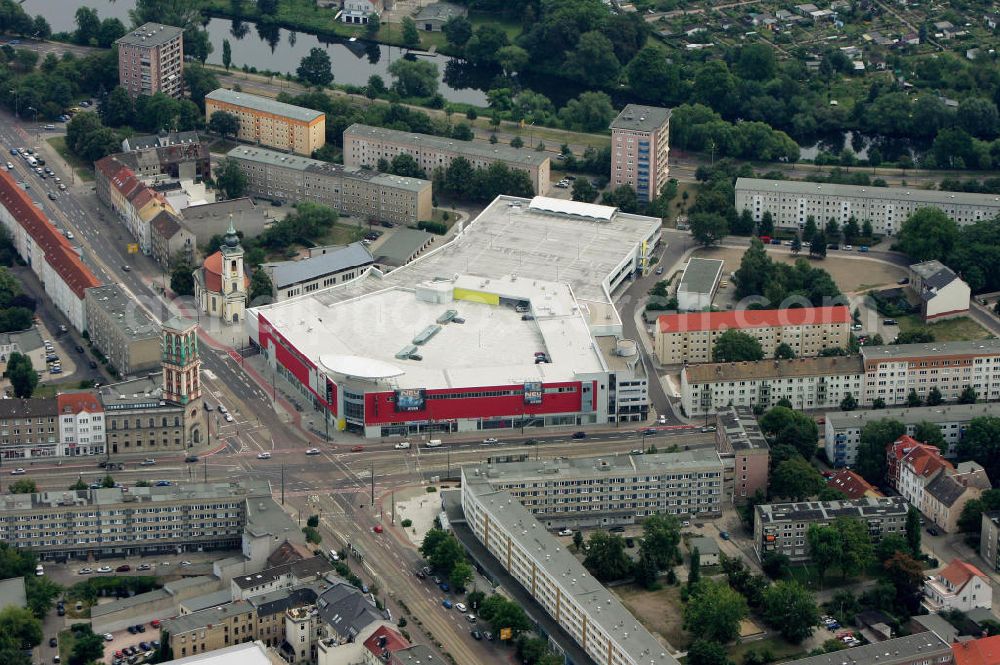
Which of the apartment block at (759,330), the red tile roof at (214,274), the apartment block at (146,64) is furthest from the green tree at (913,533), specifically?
the apartment block at (146,64)

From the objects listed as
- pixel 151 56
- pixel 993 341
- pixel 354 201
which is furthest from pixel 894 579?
pixel 151 56

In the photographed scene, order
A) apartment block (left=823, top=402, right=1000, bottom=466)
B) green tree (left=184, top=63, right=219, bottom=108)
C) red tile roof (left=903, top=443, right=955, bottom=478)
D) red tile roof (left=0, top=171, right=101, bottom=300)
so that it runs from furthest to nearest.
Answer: green tree (left=184, top=63, right=219, bottom=108)
red tile roof (left=0, top=171, right=101, bottom=300)
apartment block (left=823, top=402, right=1000, bottom=466)
red tile roof (left=903, top=443, right=955, bottom=478)

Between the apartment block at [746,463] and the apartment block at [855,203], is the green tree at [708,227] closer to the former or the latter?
the apartment block at [855,203]

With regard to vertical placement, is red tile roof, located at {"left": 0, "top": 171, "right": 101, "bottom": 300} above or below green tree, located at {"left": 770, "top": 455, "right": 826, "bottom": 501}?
above

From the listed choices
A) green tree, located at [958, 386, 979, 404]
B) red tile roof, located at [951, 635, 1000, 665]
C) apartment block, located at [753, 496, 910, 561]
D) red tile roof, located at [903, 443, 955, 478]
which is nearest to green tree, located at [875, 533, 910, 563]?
apartment block, located at [753, 496, 910, 561]

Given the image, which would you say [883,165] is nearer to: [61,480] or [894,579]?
[894,579]

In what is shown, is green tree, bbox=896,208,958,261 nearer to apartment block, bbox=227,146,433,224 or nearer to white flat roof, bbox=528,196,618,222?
white flat roof, bbox=528,196,618,222
